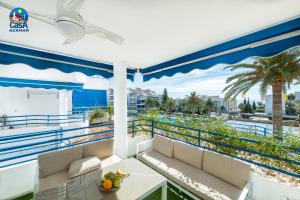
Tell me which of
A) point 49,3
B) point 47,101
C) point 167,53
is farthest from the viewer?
point 47,101

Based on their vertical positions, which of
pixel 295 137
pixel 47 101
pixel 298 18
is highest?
pixel 298 18

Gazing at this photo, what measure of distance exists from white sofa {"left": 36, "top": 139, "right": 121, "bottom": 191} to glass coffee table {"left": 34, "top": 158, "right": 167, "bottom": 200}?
1.02 feet

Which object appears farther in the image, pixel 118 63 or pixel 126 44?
pixel 118 63

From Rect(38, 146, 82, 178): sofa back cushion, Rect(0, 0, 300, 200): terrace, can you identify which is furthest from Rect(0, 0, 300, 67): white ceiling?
Rect(38, 146, 82, 178): sofa back cushion

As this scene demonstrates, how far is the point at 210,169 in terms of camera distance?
7.19ft

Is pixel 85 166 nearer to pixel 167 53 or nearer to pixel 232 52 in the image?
pixel 167 53

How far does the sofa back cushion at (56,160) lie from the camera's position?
6.62ft

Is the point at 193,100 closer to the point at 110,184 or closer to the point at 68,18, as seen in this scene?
the point at 110,184

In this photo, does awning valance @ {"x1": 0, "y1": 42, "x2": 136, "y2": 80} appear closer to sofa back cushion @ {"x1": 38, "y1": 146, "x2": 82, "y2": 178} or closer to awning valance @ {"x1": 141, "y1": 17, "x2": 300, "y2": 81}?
sofa back cushion @ {"x1": 38, "y1": 146, "x2": 82, "y2": 178}

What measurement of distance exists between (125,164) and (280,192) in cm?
221

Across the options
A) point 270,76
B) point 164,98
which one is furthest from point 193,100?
point 270,76

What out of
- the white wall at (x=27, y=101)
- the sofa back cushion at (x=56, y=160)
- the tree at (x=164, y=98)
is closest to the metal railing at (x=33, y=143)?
the sofa back cushion at (x=56, y=160)

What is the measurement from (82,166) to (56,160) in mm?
427

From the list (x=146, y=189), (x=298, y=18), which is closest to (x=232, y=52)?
(x=298, y=18)
